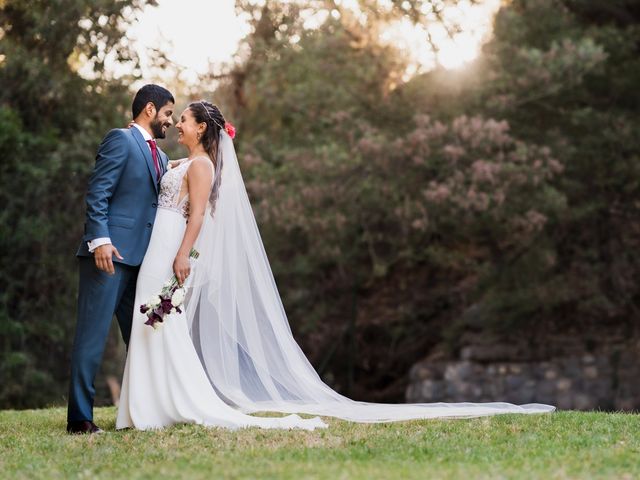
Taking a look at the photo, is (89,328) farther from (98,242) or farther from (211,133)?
(211,133)

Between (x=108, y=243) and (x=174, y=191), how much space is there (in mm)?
626

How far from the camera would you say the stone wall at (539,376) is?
15.1 m

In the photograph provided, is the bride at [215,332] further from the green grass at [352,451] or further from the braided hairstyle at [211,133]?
the green grass at [352,451]

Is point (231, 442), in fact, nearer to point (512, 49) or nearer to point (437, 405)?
point (437, 405)

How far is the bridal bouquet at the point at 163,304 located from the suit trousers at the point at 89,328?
306mm

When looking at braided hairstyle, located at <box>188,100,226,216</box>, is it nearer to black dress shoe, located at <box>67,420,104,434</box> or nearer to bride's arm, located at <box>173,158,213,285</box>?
bride's arm, located at <box>173,158,213,285</box>

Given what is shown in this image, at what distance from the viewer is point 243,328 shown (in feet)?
21.0

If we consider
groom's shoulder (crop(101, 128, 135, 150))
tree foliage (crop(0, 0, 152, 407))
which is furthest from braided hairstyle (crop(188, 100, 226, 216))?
tree foliage (crop(0, 0, 152, 407))

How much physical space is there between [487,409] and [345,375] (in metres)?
11.9

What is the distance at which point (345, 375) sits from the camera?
18234 millimetres

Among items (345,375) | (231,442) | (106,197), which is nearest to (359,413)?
(231,442)

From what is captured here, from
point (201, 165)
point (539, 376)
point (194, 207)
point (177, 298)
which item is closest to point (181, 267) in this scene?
point (177, 298)

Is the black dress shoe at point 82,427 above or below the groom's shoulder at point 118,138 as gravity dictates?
below

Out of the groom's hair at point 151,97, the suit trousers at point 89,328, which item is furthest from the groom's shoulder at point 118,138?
the suit trousers at point 89,328
